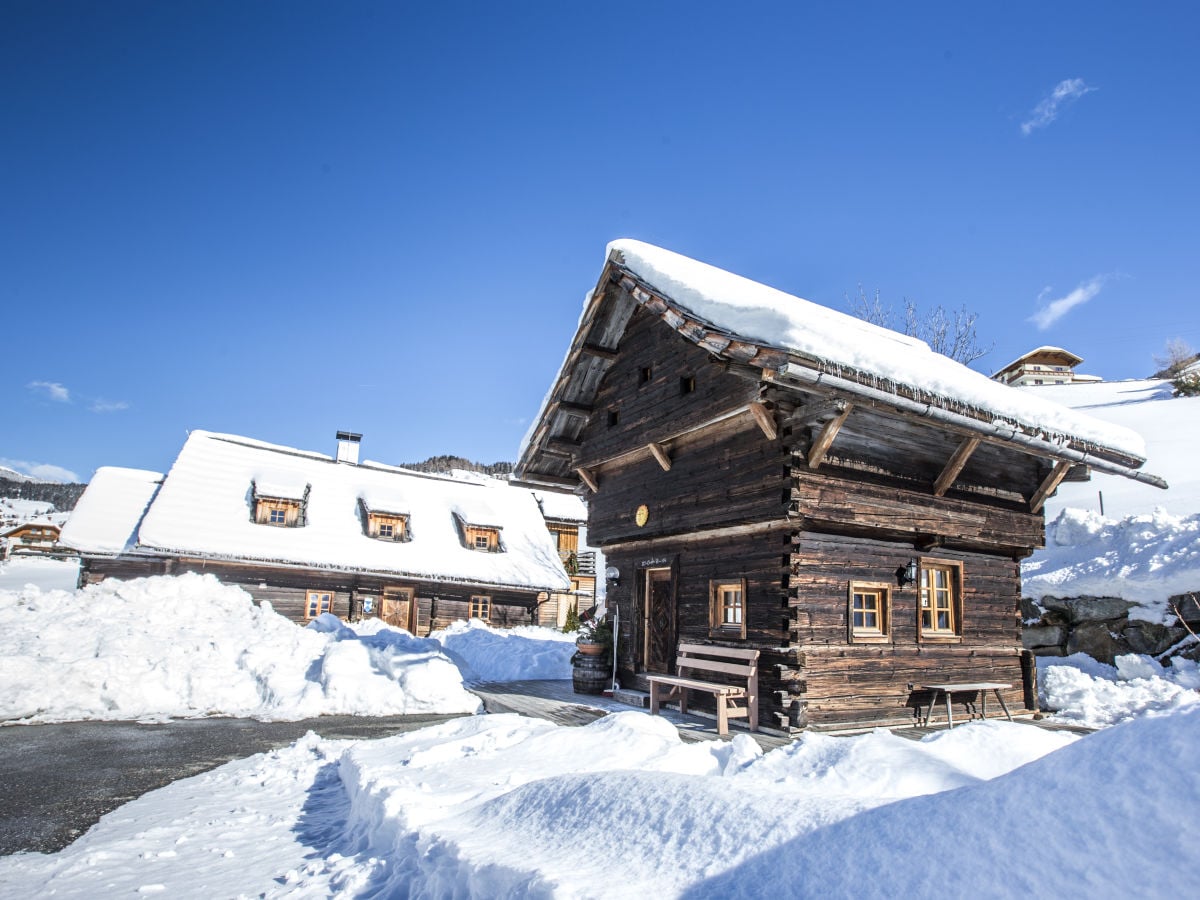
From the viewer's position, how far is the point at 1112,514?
21.1 m

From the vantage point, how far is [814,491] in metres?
9.95

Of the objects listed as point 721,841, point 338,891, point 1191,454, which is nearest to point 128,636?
point 338,891

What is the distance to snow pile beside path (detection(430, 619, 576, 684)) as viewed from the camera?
17172 millimetres

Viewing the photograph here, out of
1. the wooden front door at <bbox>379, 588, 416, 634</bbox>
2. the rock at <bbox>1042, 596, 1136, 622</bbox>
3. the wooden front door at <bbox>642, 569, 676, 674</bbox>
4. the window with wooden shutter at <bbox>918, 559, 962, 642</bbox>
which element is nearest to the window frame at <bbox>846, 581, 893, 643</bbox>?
the window with wooden shutter at <bbox>918, 559, 962, 642</bbox>

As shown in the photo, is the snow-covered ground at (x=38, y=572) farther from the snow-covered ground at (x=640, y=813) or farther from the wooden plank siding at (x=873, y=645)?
the wooden plank siding at (x=873, y=645)

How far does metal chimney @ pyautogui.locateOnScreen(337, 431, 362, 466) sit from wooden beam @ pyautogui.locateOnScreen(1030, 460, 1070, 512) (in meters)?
26.8

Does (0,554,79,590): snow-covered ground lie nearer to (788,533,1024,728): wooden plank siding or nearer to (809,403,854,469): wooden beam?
(788,533,1024,728): wooden plank siding

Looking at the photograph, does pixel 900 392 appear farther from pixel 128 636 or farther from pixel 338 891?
pixel 128 636

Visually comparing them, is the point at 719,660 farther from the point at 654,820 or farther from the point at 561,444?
the point at 654,820

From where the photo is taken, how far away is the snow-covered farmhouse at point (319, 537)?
80.6 ft

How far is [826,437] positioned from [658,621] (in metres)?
5.25

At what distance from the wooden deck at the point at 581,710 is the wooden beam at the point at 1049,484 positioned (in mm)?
3519

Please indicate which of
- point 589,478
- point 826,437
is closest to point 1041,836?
point 826,437

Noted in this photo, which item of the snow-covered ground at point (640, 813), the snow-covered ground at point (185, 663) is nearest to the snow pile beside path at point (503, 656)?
the snow-covered ground at point (185, 663)
